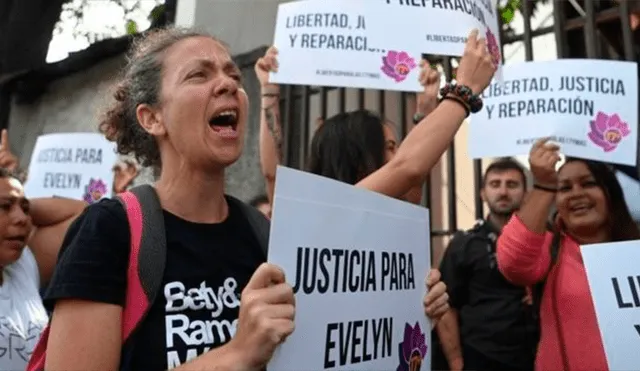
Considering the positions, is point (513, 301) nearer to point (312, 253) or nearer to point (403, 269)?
point (403, 269)

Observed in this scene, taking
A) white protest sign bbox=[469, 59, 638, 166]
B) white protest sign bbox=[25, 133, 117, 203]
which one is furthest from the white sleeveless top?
white protest sign bbox=[469, 59, 638, 166]

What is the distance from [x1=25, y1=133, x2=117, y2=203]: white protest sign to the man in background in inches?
88.1

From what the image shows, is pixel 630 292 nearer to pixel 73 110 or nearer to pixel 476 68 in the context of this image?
pixel 476 68

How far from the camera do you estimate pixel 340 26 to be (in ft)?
9.77

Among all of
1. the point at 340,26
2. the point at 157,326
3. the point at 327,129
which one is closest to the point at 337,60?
the point at 340,26

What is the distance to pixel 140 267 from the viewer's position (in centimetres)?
130

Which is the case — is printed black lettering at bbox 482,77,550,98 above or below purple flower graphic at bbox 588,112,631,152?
above

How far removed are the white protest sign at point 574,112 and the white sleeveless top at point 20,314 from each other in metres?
1.87

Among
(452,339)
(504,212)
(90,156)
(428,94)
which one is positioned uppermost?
(90,156)

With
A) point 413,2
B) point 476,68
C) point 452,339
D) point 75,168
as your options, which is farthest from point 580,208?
point 75,168

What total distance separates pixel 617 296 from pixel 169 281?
1.21 m

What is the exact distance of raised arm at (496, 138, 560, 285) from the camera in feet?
7.97

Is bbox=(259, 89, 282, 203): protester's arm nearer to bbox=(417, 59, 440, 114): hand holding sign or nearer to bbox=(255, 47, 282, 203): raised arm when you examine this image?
bbox=(255, 47, 282, 203): raised arm

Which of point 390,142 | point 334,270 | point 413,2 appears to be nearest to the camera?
point 334,270
